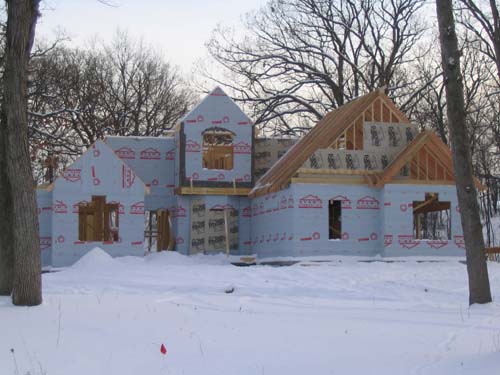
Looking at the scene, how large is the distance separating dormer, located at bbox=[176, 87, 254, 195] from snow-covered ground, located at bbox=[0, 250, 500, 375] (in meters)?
10.7

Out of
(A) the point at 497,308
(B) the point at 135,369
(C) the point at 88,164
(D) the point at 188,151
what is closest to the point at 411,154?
(D) the point at 188,151

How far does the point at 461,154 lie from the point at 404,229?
38.6ft

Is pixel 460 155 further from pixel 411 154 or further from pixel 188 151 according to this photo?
pixel 188 151

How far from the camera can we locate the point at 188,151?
26.8 meters

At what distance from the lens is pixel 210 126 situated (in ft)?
88.1

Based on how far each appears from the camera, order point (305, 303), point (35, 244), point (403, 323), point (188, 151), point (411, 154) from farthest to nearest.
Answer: point (188, 151), point (411, 154), point (305, 303), point (35, 244), point (403, 323)

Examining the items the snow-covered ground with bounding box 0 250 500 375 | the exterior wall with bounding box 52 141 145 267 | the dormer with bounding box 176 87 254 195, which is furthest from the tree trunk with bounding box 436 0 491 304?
the dormer with bounding box 176 87 254 195

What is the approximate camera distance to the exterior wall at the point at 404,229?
23172 millimetres

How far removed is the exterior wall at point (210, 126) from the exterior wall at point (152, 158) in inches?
68.1

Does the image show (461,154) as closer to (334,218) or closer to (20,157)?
(20,157)

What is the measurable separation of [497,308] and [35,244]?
23.8 ft

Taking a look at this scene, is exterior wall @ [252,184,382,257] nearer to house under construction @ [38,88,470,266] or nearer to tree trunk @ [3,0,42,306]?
house under construction @ [38,88,470,266]

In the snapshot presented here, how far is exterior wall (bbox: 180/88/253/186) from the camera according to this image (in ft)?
87.8

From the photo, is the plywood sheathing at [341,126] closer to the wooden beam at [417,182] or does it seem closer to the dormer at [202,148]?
the dormer at [202,148]
